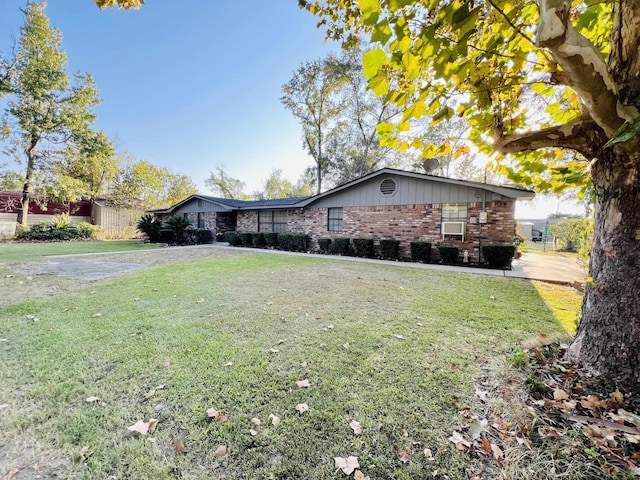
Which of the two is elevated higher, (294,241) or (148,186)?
(148,186)

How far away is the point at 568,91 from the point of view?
2902 mm

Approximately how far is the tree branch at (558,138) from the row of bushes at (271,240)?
11637mm

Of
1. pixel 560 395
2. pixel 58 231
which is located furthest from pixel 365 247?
pixel 58 231

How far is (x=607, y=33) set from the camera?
2.85 metres

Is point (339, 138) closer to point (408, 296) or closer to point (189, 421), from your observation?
point (408, 296)

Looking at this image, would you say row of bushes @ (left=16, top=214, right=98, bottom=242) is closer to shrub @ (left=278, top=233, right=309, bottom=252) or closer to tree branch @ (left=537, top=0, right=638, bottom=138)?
shrub @ (left=278, top=233, right=309, bottom=252)

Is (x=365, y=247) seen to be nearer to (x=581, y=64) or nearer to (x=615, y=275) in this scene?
(x=615, y=275)

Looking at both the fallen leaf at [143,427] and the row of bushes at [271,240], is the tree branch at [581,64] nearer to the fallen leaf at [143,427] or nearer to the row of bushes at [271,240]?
the fallen leaf at [143,427]

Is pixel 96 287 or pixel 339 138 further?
pixel 339 138

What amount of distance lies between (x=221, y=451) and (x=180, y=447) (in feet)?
0.90

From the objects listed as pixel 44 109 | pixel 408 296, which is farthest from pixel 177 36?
pixel 44 109

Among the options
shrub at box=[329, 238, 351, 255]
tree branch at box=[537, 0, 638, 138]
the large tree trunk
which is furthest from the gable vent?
tree branch at box=[537, 0, 638, 138]

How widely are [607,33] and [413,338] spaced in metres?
4.04

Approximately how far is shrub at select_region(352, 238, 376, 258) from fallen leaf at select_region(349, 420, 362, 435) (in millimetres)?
9982
